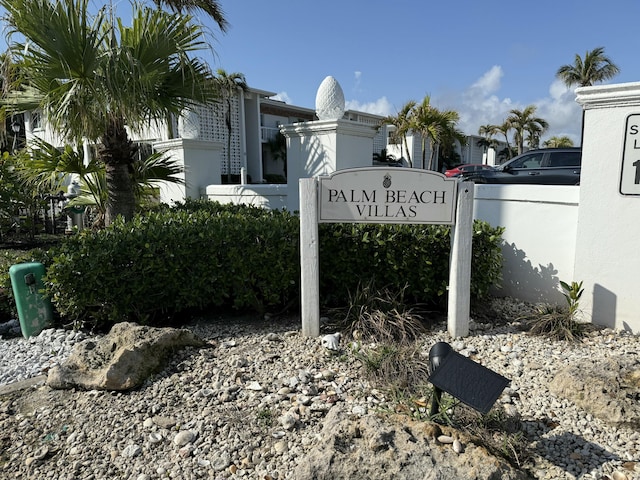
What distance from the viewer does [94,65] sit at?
4684 millimetres

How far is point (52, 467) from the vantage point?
2463 millimetres

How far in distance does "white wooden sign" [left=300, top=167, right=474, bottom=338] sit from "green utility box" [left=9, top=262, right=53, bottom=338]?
2.48 metres

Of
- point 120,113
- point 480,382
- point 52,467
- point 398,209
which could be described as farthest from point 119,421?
point 120,113

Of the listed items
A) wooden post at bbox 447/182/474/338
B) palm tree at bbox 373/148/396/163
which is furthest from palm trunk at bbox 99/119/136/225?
palm tree at bbox 373/148/396/163

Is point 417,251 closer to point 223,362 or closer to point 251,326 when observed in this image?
point 251,326

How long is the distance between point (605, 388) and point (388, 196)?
2.04 meters

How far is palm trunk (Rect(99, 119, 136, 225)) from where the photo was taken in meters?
5.60

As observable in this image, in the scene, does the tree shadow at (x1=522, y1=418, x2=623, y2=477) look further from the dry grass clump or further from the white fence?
the white fence

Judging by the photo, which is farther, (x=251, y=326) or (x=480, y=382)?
(x=251, y=326)

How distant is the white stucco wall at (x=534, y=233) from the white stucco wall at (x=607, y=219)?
205 millimetres

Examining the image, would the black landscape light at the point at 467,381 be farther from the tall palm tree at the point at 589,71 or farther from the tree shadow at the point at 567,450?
the tall palm tree at the point at 589,71

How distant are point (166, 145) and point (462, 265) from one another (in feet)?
22.2

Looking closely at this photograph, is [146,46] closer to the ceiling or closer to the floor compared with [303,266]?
closer to the ceiling

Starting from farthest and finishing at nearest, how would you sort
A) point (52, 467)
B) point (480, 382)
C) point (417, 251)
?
point (417, 251) → point (52, 467) → point (480, 382)
